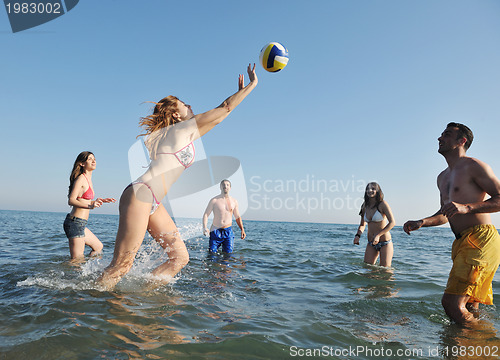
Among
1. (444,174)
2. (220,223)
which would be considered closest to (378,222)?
(444,174)

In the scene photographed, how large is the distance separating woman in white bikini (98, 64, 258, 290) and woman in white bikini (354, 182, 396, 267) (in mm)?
5109

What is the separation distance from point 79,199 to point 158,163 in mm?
3731

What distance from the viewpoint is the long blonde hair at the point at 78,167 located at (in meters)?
6.59

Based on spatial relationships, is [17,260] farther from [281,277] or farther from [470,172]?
[470,172]

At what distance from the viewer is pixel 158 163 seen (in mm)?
3693

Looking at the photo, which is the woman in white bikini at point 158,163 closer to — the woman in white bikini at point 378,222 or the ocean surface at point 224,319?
the ocean surface at point 224,319

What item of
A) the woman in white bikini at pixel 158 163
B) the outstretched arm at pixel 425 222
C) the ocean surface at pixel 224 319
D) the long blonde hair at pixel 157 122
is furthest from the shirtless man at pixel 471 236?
the long blonde hair at pixel 157 122

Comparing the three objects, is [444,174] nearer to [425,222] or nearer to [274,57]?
[425,222]

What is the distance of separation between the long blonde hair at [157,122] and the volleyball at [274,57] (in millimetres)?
2639

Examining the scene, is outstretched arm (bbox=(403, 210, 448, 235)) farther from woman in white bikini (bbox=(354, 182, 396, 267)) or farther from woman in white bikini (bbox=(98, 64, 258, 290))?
woman in white bikini (bbox=(354, 182, 396, 267))

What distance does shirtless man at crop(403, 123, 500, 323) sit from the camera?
364 cm

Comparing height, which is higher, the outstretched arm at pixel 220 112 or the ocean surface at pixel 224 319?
the outstretched arm at pixel 220 112

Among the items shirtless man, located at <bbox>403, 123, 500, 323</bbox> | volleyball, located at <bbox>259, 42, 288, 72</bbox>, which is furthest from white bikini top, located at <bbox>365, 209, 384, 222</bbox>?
volleyball, located at <bbox>259, 42, 288, 72</bbox>

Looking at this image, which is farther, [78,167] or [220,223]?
[220,223]
